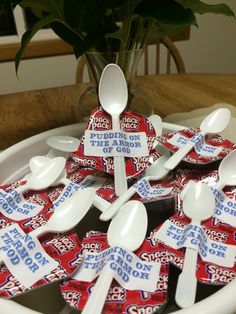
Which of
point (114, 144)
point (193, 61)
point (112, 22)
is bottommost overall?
point (193, 61)

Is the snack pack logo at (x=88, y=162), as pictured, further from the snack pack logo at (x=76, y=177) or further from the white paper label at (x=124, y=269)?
the white paper label at (x=124, y=269)

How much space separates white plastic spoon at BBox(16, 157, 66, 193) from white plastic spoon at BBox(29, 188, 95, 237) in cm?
6

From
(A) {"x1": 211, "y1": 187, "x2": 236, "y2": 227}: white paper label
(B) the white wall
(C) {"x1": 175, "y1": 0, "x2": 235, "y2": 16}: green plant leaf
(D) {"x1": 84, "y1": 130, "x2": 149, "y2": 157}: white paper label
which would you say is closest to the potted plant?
(C) {"x1": 175, "y1": 0, "x2": 235, "y2": 16}: green plant leaf

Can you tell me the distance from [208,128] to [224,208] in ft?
0.58

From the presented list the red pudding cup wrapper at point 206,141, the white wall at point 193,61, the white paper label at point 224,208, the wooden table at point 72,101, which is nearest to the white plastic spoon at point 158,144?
the red pudding cup wrapper at point 206,141

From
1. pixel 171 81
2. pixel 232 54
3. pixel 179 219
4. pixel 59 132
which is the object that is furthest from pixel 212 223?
pixel 232 54

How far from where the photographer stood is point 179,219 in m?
0.37

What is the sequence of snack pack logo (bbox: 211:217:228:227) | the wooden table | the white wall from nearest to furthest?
1. snack pack logo (bbox: 211:217:228:227)
2. the wooden table
3. the white wall

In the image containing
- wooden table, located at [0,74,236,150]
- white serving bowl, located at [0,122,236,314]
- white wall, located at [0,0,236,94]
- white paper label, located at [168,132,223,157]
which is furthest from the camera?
white wall, located at [0,0,236,94]

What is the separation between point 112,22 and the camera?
0.49 meters

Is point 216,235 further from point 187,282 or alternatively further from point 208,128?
point 208,128

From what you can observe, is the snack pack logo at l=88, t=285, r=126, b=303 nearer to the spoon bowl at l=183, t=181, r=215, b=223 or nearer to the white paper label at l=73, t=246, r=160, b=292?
the white paper label at l=73, t=246, r=160, b=292

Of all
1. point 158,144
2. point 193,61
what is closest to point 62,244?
point 158,144

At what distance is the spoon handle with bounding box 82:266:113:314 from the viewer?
0.86 ft
